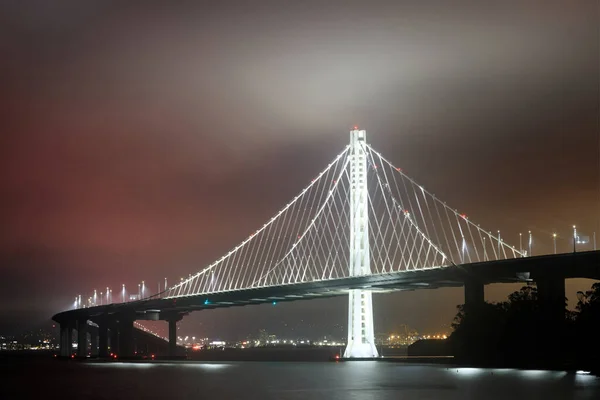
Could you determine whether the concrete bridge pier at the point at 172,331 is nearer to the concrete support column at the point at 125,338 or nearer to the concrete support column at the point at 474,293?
the concrete support column at the point at 125,338

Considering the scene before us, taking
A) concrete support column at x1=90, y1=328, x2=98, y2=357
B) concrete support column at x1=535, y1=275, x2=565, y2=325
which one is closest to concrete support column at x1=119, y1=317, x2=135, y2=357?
concrete support column at x1=90, y1=328, x2=98, y2=357

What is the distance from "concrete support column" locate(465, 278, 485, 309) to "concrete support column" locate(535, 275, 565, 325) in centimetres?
705

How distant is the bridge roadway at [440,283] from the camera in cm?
7294

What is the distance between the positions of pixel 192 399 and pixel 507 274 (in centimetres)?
3918

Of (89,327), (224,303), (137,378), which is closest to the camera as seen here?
(137,378)

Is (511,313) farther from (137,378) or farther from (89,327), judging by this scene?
(89,327)

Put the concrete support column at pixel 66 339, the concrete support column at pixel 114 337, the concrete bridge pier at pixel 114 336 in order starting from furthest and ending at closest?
the concrete support column at pixel 66 339, the concrete support column at pixel 114 337, the concrete bridge pier at pixel 114 336

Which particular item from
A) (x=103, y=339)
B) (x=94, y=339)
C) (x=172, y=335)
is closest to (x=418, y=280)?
(x=172, y=335)

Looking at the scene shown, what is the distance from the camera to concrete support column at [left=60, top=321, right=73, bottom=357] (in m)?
164

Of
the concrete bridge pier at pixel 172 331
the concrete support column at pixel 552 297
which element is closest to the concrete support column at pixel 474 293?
the concrete support column at pixel 552 297

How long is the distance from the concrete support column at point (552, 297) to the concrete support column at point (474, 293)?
23.1ft

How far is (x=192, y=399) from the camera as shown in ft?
159

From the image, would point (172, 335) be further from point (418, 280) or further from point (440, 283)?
point (418, 280)

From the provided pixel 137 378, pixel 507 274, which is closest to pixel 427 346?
pixel 507 274
